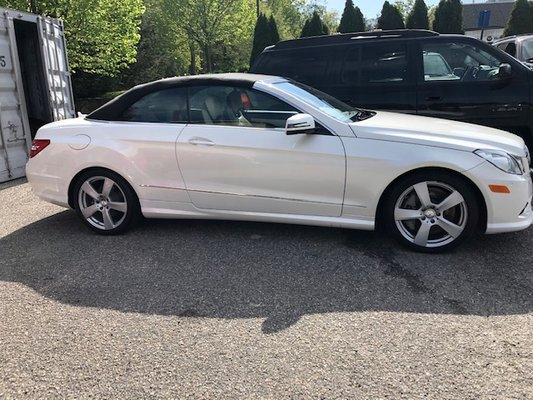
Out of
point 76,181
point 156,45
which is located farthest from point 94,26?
point 156,45

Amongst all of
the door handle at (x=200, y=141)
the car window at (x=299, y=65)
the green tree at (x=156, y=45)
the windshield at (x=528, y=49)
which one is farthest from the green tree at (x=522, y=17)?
the door handle at (x=200, y=141)

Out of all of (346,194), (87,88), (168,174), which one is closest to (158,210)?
(168,174)

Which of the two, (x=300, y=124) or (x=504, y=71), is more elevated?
(x=504, y=71)

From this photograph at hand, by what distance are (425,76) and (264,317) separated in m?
4.12

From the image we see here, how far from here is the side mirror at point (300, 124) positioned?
4.09 m

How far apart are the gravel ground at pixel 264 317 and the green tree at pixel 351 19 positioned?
3421 centimetres

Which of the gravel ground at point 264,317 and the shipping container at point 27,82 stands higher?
the shipping container at point 27,82

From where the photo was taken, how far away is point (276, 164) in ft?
14.1

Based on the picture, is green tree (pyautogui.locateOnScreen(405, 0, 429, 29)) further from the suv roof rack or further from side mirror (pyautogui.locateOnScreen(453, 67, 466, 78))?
side mirror (pyautogui.locateOnScreen(453, 67, 466, 78))

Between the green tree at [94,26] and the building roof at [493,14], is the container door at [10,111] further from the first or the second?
the building roof at [493,14]

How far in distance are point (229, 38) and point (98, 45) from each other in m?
18.5

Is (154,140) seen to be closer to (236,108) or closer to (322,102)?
(236,108)

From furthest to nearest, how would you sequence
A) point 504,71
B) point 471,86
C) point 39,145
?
point 471,86
point 504,71
point 39,145

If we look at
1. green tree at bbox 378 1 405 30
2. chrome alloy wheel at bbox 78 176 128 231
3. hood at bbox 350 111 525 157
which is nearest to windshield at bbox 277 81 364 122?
hood at bbox 350 111 525 157
